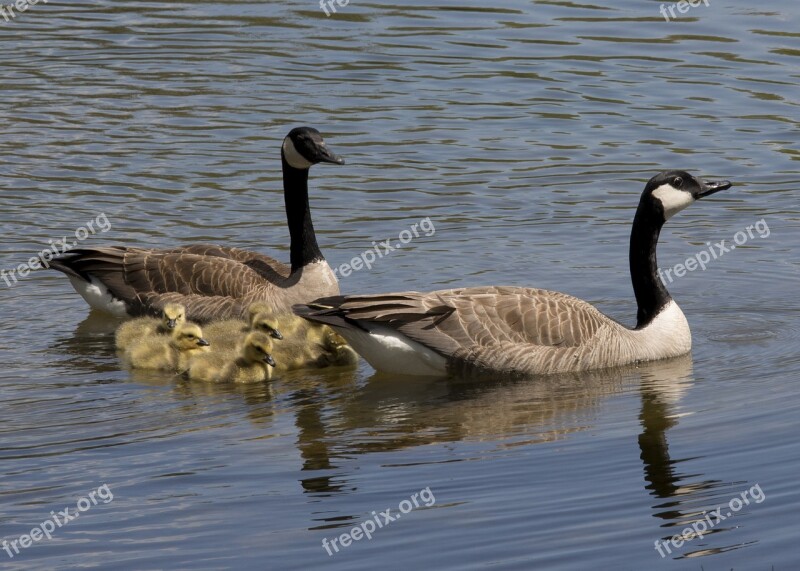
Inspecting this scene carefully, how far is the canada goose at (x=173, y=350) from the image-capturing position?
10.9 meters

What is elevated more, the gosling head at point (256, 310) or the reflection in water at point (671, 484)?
the gosling head at point (256, 310)

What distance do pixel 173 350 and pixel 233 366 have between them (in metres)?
0.59

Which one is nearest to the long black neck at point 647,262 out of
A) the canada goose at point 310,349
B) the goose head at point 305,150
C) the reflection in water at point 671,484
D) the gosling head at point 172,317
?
the reflection in water at point 671,484

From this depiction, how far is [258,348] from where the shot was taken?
1044cm

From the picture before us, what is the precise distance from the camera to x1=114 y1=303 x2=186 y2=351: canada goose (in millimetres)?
11172

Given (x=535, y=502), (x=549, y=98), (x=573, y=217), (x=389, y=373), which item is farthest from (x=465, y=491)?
(x=549, y=98)

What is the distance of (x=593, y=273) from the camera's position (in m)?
13.1

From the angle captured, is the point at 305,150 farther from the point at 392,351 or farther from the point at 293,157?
the point at 392,351

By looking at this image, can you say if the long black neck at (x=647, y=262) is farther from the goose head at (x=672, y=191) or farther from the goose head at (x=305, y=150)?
the goose head at (x=305, y=150)

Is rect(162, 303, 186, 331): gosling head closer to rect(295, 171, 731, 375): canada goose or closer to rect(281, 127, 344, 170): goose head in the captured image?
rect(295, 171, 731, 375): canada goose

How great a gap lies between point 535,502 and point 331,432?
2032mm

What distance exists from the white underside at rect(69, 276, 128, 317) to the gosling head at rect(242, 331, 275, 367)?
258 cm

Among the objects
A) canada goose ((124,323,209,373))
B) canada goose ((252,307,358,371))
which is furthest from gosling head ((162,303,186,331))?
canada goose ((252,307,358,371))

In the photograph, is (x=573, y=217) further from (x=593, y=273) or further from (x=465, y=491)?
(x=465, y=491)
